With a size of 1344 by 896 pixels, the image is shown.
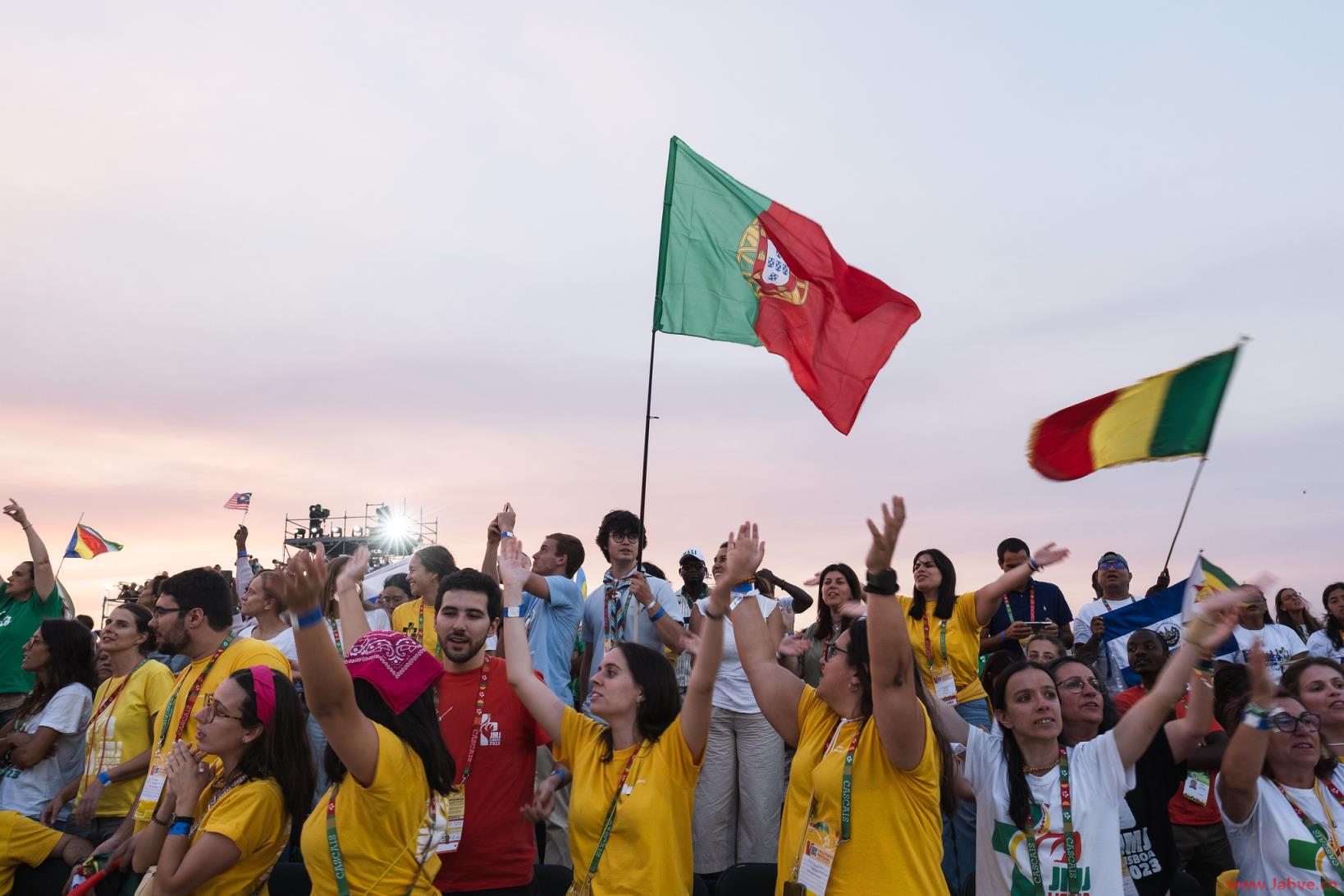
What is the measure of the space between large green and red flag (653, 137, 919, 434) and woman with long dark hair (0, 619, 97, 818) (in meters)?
4.63

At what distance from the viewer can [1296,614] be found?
9.96m

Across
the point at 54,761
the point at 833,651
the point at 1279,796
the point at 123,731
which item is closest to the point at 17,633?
the point at 54,761

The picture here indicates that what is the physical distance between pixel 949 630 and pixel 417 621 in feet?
12.4

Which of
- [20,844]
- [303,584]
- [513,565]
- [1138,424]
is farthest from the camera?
[20,844]

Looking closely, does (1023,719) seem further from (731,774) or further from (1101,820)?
(731,774)

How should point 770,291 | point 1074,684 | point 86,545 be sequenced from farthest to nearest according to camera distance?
point 86,545
point 770,291
point 1074,684

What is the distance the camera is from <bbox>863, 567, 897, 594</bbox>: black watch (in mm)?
3615

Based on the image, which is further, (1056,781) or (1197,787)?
(1197,787)

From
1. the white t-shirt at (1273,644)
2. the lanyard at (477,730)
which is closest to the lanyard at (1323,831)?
the white t-shirt at (1273,644)

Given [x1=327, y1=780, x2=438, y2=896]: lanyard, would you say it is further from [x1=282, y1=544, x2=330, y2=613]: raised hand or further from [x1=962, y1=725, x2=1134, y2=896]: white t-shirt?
[x1=962, y1=725, x2=1134, y2=896]: white t-shirt

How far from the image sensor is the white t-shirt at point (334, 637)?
5.43 metres

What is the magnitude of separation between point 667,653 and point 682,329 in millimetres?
2342

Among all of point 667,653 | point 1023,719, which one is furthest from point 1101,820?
point 667,653

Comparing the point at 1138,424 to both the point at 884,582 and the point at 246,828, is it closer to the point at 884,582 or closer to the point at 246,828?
the point at 884,582
